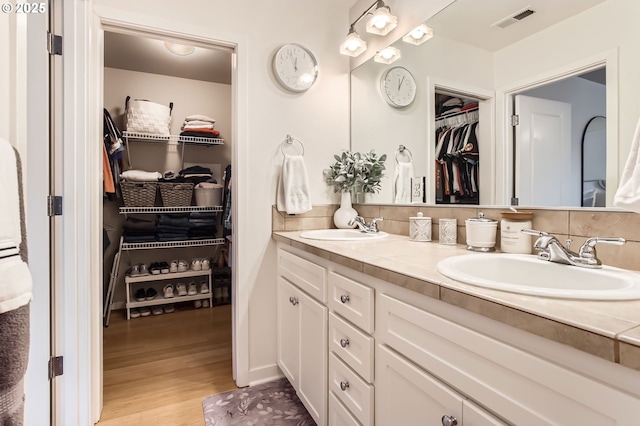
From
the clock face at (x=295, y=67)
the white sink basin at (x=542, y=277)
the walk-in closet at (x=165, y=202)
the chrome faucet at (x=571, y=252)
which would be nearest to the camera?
the white sink basin at (x=542, y=277)

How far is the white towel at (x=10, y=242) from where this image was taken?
55cm

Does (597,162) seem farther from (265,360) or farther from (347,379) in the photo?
(265,360)

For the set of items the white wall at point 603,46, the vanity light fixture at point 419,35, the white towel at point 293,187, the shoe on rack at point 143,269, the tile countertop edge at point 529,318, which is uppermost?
the vanity light fixture at point 419,35

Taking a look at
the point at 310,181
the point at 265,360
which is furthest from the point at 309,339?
the point at 310,181

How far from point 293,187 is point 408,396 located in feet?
4.23

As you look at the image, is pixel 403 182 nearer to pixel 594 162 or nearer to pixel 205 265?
pixel 594 162

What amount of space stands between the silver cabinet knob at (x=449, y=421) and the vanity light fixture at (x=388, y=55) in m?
1.80

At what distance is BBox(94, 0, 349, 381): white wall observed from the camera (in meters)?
1.84

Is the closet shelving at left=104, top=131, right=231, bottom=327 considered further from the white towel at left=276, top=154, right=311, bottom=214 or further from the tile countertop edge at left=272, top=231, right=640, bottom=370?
the tile countertop edge at left=272, top=231, right=640, bottom=370

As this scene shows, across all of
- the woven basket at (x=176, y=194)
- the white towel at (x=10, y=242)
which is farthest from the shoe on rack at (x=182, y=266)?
the white towel at (x=10, y=242)

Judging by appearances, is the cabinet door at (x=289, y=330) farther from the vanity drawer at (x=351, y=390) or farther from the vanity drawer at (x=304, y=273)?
the vanity drawer at (x=351, y=390)

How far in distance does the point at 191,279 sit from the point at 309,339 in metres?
2.26

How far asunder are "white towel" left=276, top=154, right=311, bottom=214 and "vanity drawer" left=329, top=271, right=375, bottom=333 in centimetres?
72

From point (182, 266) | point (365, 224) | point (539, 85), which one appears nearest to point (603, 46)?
point (539, 85)
